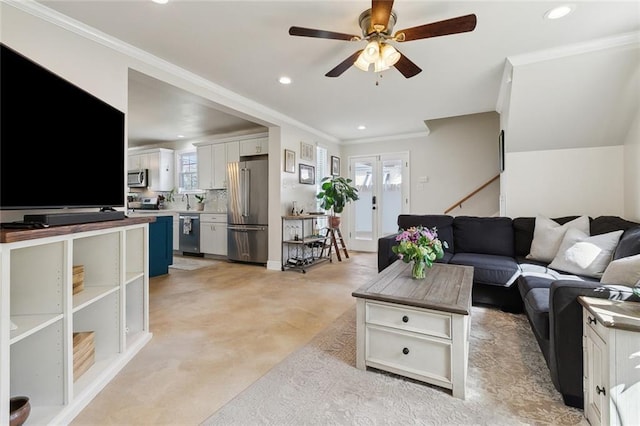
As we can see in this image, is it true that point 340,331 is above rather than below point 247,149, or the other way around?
below

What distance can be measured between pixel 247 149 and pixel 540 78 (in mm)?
4236

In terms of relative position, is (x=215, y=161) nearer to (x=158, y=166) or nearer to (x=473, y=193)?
(x=158, y=166)

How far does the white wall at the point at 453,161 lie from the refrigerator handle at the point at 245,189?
297cm

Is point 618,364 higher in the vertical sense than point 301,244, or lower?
lower

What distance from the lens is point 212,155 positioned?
562cm

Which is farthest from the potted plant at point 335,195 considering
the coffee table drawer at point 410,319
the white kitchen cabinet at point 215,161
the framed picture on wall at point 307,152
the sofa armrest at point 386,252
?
the coffee table drawer at point 410,319

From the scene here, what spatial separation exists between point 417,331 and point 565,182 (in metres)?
3.05

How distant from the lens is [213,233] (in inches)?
215

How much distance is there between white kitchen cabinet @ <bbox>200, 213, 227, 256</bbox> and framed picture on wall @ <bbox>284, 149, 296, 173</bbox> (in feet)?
5.29

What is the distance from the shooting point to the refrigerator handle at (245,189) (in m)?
4.88

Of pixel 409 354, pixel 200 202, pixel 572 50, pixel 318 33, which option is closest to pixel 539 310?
pixel 409 354

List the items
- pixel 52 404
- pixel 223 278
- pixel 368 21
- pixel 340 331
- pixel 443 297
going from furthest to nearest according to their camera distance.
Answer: pixel 223 278 < pixel 340 331 < pixel 368 21 < pixel 443 297 < pixel 52 404

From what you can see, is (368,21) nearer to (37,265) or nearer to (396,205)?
(37,265)

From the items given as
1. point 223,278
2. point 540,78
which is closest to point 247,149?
point 223,278
